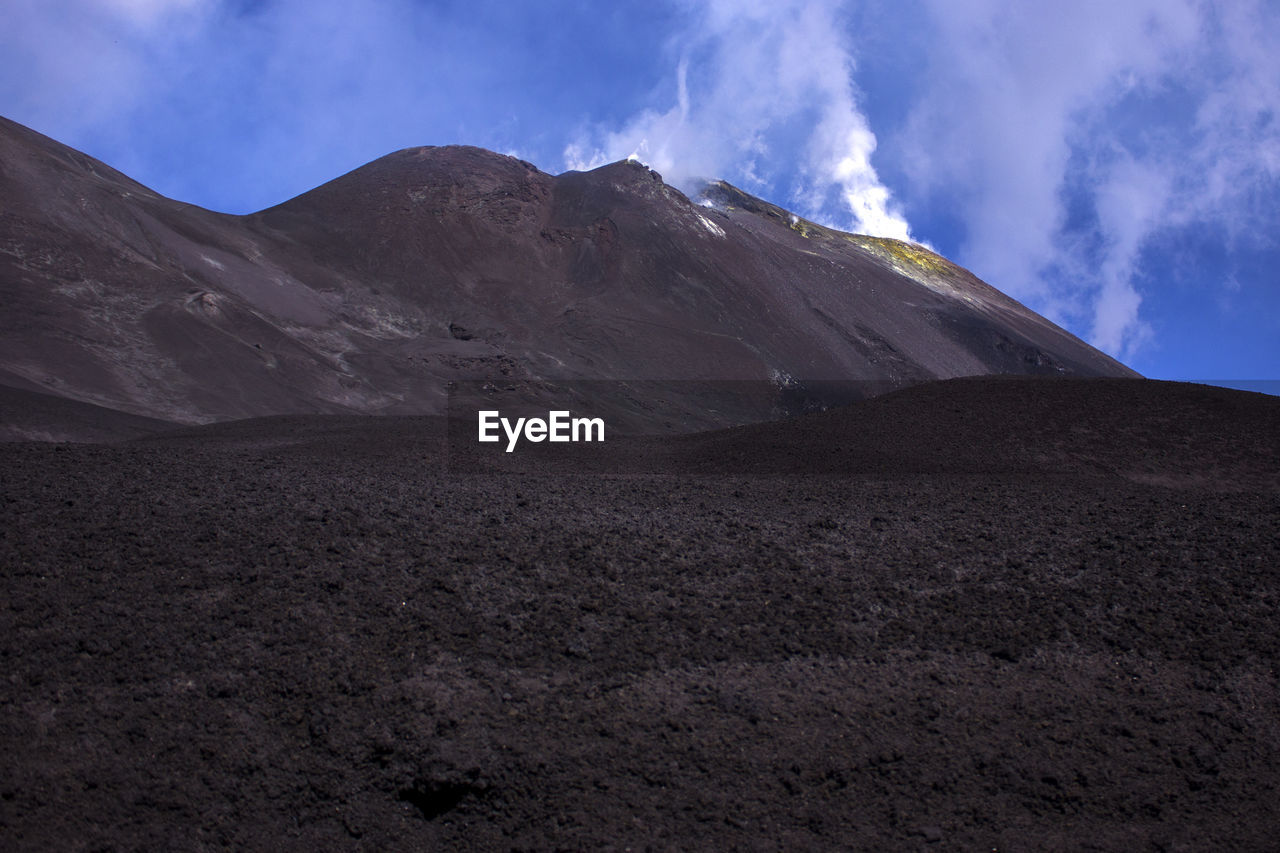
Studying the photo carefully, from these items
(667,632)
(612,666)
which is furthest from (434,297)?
(612,666)

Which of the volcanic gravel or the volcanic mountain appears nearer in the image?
the volcanic gravel

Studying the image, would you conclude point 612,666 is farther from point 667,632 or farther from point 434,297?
point 434,297

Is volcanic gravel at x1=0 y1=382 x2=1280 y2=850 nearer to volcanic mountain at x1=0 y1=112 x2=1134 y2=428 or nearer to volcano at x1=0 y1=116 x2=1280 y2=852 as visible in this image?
volcano at x1=0 y1=116 x2=1280 y2=852

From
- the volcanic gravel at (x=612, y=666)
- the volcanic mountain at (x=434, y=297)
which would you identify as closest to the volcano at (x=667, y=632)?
the volcanic gravel at (x=612, y=666)

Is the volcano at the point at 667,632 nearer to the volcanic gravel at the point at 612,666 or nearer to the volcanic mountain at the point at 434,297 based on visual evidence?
the volcanic gravel at the point at 612,666

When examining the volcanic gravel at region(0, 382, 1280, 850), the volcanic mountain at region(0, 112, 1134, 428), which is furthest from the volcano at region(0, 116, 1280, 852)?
the volcanic mountain at region(0, 112, 1134, 428)

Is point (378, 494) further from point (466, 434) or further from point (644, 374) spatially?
point (644, 374)
